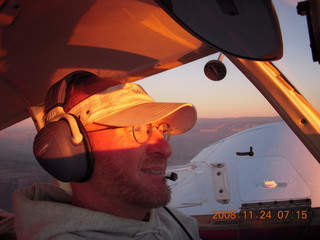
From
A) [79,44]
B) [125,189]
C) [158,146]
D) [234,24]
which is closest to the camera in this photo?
[234,24]

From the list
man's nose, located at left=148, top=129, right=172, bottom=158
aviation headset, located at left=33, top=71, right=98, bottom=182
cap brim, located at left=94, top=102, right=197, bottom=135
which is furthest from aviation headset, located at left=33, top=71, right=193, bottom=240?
man's nose, located at left=148, top=129, right=172, bottom=158

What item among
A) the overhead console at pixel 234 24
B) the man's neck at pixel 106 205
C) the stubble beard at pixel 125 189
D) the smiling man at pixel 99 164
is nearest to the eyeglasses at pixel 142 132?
the smiling man at pixel 99 164

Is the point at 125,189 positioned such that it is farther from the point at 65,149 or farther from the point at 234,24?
the point at 234,24

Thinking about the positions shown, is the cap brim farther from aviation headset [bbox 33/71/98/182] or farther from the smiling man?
aviation headset [bbox 33/71/98/182]

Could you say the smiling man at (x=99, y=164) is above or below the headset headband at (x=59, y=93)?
below

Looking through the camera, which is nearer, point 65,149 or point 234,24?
point 234,24

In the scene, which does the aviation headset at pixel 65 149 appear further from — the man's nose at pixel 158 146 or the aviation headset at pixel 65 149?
the man's nose at pixel 158 146

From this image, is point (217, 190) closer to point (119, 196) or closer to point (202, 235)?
point (202, 235)

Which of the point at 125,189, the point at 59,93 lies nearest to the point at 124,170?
the point at 125,189
